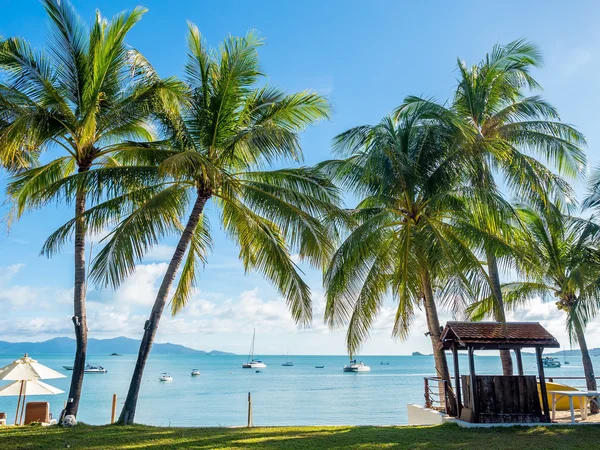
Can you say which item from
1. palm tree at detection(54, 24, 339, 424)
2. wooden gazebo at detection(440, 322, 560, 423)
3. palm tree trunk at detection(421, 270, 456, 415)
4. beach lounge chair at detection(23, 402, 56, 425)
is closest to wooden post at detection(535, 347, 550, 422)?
wooden gazebo at detection(440, 322, 560, 423)

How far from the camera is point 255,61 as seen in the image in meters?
11.3

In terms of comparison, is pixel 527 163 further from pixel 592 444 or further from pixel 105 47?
pixel 105 47

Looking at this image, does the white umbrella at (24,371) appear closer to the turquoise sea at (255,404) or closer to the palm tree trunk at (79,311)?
the palm tree trunk at (79,311)

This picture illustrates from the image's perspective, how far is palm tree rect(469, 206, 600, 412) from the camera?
1157 centimetres

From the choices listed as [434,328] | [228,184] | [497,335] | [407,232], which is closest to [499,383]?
[497,335]

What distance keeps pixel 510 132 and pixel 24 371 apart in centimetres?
1518

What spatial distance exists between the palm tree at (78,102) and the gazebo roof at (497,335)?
326 inches

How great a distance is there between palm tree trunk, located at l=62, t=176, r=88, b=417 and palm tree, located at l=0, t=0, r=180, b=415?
20mm

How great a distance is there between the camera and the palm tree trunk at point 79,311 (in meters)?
10.1

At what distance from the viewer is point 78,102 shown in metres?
10.6

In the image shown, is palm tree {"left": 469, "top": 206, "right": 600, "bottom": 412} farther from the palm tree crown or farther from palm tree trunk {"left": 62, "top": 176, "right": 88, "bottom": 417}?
palm tree trunk {"left": 62, "top": 176, "right": 88, "bottom": 417}

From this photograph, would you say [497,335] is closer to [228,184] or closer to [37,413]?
[228,184]

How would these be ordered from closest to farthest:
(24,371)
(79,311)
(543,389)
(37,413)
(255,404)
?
(79,311) → (543,389) → (37,413) → (24,371) → (255,404)

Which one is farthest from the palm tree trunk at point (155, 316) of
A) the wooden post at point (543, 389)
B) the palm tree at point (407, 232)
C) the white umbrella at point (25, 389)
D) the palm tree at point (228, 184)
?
the wooden post at point (543, 389)
